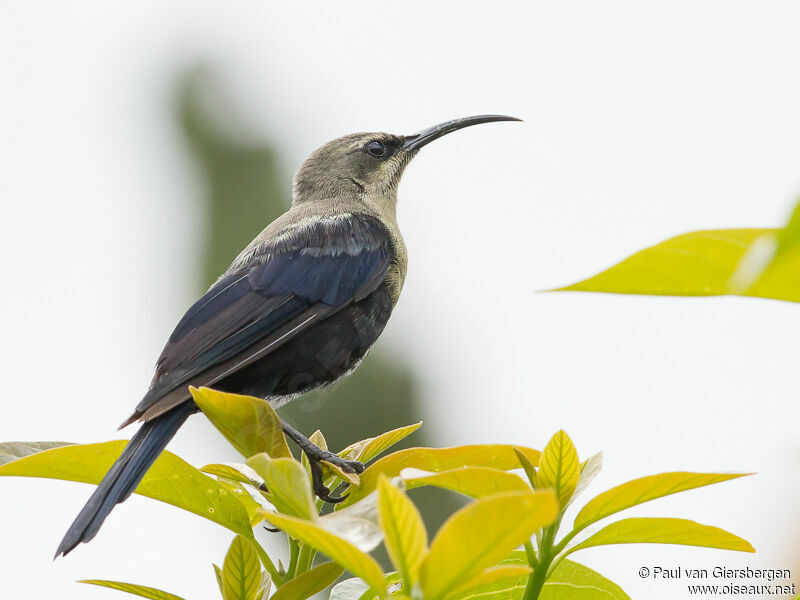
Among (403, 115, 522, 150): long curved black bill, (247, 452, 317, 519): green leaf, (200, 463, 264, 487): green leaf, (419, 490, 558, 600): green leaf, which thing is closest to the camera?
(419, 490, 558, 600): green leaf

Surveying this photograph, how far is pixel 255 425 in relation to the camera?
167 centimetres

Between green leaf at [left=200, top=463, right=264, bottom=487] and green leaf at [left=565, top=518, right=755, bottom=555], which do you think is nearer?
green leaf at [left=565, top=518, right=755, bottom=555]

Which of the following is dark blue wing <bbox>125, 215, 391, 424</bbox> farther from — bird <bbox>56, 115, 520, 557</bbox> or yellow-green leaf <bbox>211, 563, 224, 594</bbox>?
yellow-green leaf <bbox>211, 563, 224, 594</bbox>

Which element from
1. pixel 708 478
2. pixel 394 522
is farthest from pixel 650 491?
pixel 394 522

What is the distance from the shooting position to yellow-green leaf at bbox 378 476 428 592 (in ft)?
3.37

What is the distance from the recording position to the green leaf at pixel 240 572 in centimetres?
161

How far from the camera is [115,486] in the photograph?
189 cm

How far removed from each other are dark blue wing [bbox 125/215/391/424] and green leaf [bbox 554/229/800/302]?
1.91 m

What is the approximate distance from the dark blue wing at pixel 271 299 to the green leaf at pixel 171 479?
0.96 meters

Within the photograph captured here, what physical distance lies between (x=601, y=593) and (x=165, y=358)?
1752mm

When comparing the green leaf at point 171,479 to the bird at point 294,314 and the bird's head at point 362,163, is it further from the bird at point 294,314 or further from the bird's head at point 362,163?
the bird's head at point 362,163

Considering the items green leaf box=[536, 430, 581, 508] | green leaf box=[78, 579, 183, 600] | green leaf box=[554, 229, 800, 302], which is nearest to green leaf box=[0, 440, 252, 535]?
green leaf box=[78, 579, 183, 600]

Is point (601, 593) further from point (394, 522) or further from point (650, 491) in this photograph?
point (394, 522)

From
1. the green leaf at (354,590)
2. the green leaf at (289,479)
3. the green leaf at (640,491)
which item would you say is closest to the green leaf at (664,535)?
the green leaf at (640,491)
